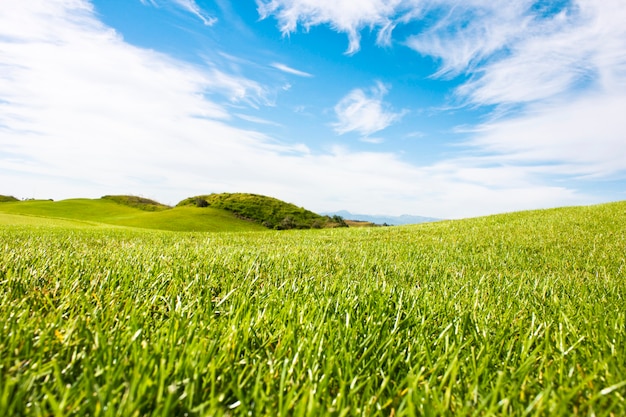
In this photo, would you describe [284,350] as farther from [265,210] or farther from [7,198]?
[7,198]

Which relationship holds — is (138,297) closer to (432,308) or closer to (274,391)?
(274,391)

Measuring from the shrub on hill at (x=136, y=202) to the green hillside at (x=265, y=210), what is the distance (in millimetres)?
8004

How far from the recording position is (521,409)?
1164 mm

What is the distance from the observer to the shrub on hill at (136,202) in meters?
112

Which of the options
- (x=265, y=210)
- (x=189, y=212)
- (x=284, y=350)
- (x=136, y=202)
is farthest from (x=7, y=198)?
(x=284, y=350)

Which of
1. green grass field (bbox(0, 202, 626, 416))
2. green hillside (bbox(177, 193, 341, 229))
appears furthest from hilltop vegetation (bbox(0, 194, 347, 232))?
green grass field (bbox(0, 202, 626, 416))

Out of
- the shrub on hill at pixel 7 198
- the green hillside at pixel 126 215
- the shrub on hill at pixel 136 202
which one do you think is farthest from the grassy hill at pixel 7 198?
the shrub on hill at pixel 136 202

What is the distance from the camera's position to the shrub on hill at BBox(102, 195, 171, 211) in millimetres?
A: 111812

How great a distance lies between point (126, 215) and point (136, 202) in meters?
28.9

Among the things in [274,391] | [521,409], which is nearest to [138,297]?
[274,391]

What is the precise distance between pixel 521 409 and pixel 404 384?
0.43 metres

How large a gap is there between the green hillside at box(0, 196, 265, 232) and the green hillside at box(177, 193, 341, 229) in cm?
747

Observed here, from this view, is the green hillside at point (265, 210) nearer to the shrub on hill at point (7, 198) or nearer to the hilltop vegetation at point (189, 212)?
the hilltop vegetation at point (189, 212)

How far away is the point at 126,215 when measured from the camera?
290ft
